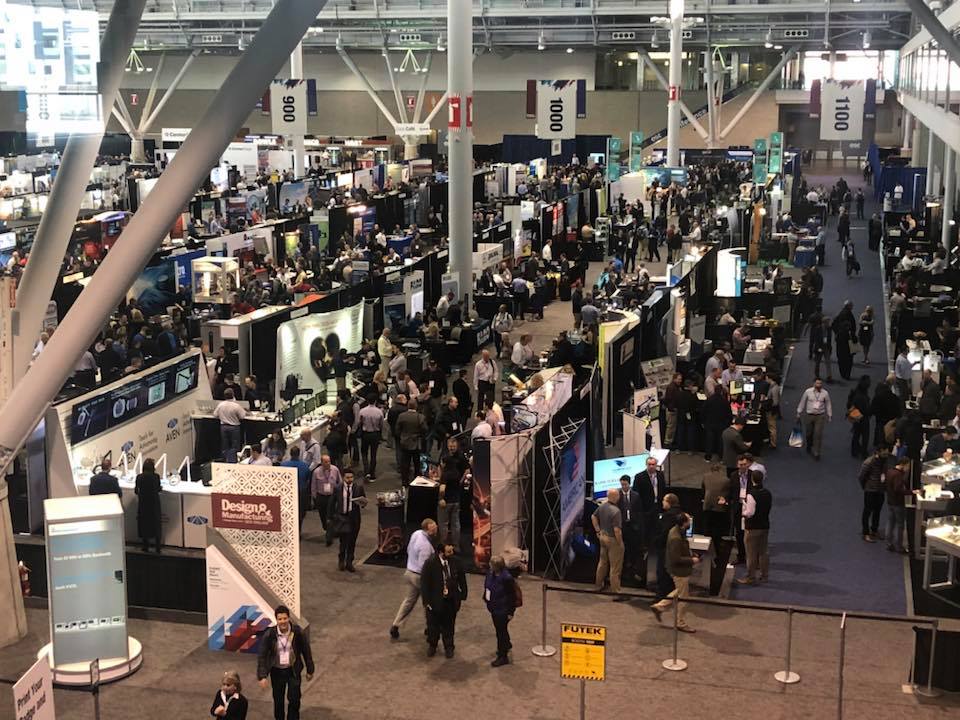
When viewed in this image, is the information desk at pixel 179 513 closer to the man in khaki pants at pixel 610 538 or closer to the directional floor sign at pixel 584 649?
the man in khaki pants at pixel 610 538

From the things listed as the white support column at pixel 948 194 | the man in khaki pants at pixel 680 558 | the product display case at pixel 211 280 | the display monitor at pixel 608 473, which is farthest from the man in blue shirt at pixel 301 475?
the white support column at pixel 948 194

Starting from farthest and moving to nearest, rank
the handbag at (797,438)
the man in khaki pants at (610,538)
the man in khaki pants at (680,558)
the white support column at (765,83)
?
the white support column at (765,83)
the handbag at (797,438)
the man in khaki pants at (610,538)
the man in khaki pants at (680,558)

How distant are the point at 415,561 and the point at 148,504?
10.0 ft

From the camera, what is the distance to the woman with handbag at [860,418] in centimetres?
1585

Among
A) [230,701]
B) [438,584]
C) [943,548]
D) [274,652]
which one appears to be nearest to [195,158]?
[230,701]

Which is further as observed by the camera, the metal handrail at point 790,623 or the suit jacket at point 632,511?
the suit jacket at point 632,511

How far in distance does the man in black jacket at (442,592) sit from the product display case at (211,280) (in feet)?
43.2

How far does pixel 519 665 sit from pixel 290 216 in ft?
74.1

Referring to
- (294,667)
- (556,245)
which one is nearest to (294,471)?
(294,667)

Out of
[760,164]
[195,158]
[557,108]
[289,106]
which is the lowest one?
[195,158]

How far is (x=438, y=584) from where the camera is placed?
33.0 feet

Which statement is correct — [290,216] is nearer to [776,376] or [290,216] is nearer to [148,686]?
[776,376]

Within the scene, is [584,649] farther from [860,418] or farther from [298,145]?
[298,145]

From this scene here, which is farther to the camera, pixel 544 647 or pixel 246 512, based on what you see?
pixel 544 647
